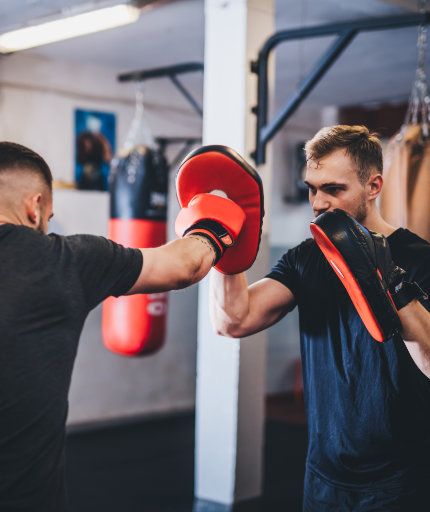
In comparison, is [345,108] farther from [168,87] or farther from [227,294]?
[227,294]

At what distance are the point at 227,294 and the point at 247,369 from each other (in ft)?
5.54

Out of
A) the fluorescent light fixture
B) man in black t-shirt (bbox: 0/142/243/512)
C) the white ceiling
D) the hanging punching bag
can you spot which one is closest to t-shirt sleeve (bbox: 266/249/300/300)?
man in black t-shirt (bbox: 0/142/243/512)

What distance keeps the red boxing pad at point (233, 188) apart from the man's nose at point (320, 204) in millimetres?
145

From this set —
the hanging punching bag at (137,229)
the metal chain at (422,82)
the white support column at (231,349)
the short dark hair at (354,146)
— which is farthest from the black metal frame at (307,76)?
the short dark hair at (354,146)

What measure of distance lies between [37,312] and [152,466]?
11.0 feet

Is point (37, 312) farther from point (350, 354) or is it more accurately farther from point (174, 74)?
point (174, 74)

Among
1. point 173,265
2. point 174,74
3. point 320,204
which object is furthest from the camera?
point 174,74

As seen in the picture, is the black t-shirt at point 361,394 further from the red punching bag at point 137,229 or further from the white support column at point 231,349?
the red punching bag at point 137,229

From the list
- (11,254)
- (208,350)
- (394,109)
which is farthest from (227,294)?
(394,109)

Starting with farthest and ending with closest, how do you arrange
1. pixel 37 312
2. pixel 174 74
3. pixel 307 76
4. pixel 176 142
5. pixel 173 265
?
pixel 176 142 < pixel 174 74 < pixel 307 76 < pixel 173 265 < pixel 37 312

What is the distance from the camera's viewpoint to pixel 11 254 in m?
1.42

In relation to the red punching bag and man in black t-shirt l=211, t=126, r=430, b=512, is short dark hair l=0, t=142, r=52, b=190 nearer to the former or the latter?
man in black t-shirt l=211, t=126, r=430, b=512


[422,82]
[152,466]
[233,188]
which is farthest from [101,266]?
[152,466]

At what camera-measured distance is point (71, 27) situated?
142 inches
